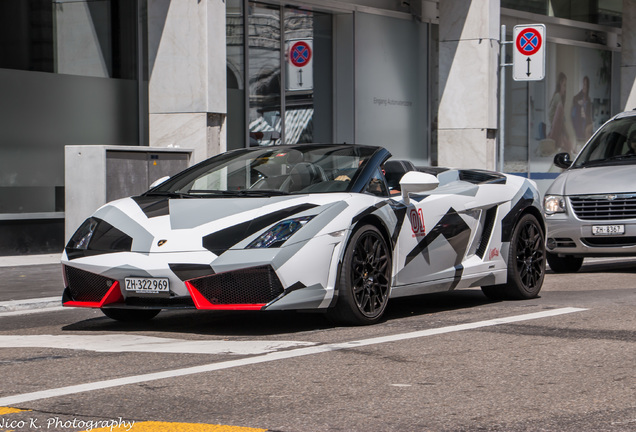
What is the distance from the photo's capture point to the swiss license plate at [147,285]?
280 inches

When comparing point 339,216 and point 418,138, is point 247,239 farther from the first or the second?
point 418,138

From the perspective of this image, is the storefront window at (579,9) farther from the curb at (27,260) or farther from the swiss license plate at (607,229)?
the curb at (27,260)

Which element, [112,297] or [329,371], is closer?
[329,371]

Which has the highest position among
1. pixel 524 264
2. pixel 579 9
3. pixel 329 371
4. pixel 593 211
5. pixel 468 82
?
pixel 579 9

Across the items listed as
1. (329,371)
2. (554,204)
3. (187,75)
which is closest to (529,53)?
(554,204)

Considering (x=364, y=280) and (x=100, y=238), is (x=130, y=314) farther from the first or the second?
(x=364, y=280)

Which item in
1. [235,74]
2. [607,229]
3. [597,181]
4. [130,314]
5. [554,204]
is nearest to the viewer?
[130,314]

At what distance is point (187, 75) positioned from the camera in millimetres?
15523

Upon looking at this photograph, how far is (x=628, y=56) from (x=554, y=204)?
52.4 feet

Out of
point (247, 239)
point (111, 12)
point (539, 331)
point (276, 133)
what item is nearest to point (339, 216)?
point (247, 239)

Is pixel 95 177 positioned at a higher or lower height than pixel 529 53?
lower

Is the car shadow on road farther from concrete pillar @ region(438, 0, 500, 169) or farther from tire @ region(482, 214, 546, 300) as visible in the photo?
concrete pillar @ region(438, 0, 500, 169)

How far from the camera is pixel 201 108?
15.4 meters

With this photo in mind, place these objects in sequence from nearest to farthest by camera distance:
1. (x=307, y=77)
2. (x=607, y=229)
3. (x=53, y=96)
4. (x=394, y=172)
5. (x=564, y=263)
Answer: (x=394, y=172), (x=607, y=229), (x=564, y=263), (x=53, y=96), (x=307, y=77)
